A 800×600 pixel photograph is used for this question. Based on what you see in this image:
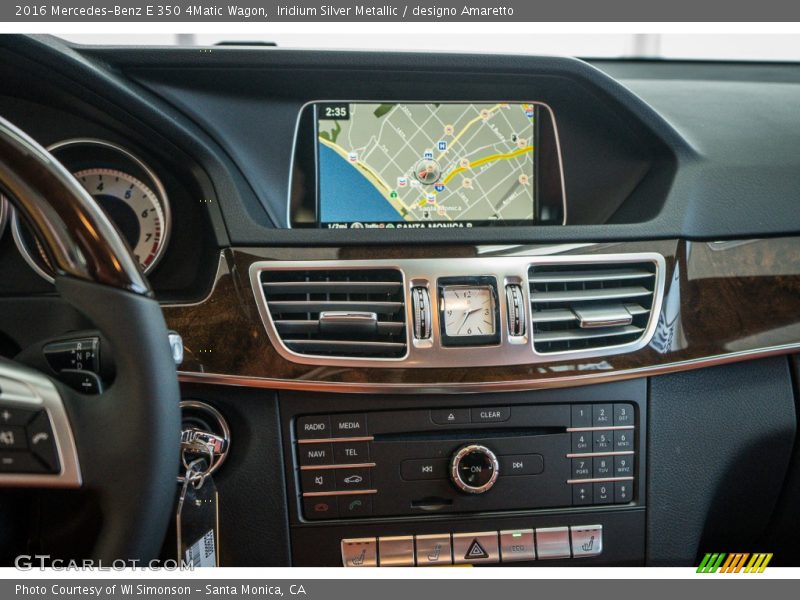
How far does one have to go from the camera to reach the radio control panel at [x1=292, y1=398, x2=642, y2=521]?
1196 millimetres

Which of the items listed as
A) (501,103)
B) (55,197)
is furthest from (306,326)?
(501,103)

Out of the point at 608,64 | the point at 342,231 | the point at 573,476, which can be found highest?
the point at 608,64

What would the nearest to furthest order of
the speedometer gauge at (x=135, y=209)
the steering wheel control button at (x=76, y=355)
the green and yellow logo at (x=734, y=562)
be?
the steering wheel control button at (x=76, y=355), the speedometer gauge at (x=135, y=209), the green and yellow logo at (x=734, y=562)

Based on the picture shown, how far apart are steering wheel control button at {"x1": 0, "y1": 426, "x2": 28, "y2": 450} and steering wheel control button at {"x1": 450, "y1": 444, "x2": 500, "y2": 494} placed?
67 cm

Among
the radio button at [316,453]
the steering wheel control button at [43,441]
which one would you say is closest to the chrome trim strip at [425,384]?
the radio button at [316,453]

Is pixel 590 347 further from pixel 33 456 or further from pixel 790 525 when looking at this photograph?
pixel 33 456

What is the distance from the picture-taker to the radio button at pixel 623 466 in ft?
4.06

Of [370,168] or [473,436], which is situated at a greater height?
[370,168]

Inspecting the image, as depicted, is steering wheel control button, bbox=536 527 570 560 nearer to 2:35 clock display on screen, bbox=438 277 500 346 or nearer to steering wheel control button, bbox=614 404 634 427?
steering wheel control button, bbox=614 404 634 427

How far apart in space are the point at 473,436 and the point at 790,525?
0.70 meters

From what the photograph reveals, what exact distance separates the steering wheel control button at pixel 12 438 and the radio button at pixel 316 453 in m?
0.49

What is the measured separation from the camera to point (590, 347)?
3.90ft

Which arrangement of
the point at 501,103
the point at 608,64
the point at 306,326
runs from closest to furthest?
the point at 306,326
the point at 501,103
the point at 608,64

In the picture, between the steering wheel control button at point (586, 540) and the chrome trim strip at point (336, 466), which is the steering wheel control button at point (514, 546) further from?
the chrome trim strip at point (336, 466)
